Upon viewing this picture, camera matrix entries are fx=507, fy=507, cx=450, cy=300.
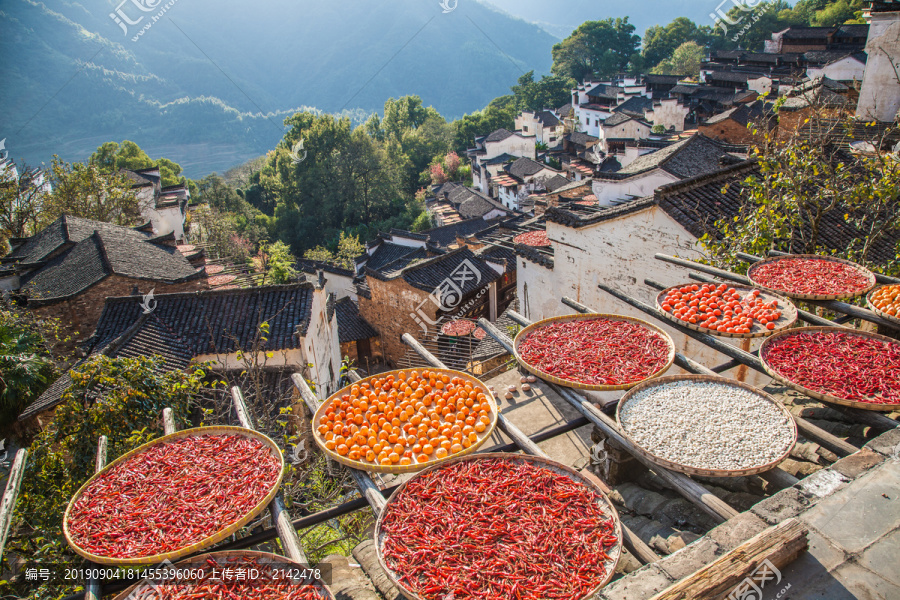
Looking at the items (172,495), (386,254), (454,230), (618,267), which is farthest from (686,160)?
(172,495)

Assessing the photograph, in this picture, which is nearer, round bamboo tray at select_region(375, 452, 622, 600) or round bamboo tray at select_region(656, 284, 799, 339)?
round bamboo tray at select_region(375, 452, 622, 600)

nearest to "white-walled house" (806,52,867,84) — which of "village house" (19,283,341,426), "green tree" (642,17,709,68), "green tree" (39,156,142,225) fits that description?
"green tree" (642,17,709,68)

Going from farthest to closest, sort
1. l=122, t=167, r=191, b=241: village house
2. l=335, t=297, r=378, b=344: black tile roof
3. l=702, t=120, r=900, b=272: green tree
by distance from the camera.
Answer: l=122, t=167, r=191, b=241: village house
l=335, t=297, r=378, b=344: black tile roof
l=702, t=120, r=900, b=272: green tree

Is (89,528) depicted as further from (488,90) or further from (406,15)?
(406,15)

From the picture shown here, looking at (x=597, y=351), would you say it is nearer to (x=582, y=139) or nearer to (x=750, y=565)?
(x=750, y=565)

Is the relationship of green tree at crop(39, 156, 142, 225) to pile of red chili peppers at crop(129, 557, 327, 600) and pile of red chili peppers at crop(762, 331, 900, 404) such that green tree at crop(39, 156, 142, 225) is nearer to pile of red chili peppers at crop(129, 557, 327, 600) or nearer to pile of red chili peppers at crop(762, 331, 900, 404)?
pile of red chili peppers at crop(129, 557, 327, 600)

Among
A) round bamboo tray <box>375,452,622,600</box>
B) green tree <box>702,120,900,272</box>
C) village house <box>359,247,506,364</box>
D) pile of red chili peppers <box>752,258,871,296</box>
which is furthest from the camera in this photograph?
village house <box>359,247,506,364</box>
